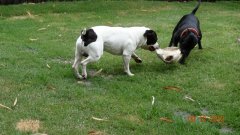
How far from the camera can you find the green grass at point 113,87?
5738mm

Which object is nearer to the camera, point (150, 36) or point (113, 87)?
point (113, 87)

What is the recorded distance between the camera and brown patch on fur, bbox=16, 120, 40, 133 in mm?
5404

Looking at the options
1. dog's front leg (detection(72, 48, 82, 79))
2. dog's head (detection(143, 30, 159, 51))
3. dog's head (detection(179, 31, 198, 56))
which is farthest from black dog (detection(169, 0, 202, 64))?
dog's front leg (detection(72, 48, 82, 79))

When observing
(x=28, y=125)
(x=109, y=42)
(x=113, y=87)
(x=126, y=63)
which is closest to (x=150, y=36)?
(x=126, y=63)

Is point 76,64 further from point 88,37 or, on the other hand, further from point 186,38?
point 186,38

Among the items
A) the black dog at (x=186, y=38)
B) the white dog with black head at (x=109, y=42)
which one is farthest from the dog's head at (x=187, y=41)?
the white dog with black head at (x=109, y=42)

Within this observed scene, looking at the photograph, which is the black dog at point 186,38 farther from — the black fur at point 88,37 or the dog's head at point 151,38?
the black fur at point 88,37

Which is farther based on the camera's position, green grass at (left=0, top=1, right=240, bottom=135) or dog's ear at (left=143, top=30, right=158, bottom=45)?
dog's ear at (left=143, top=30, right=158, bottom=45)

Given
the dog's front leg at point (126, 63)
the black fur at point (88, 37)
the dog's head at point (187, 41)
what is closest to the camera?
the black fur at point (88, 37)

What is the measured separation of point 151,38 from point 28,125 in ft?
11.2

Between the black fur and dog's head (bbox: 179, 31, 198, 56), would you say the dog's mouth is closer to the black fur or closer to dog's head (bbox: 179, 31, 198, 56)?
dog's head (bbox: 179, 31, 198, 56)

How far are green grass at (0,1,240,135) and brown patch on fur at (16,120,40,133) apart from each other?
6cm

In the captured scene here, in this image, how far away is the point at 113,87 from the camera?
7.24 metres

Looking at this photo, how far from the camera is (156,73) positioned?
8195mm
